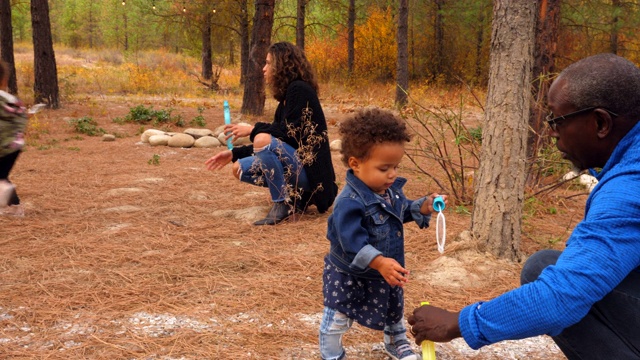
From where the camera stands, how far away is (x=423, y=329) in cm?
180

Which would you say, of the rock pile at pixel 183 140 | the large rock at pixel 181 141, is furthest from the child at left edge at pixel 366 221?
the large rock at pixel 181 141

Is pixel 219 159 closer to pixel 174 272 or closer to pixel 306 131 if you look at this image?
pixel 306 131

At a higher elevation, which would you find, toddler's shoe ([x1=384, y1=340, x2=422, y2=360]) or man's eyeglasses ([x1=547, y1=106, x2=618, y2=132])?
man's eyeglasses ([x1=547, y1=106, x2=618, y2=132])

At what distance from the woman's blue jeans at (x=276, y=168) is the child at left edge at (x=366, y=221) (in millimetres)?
2178

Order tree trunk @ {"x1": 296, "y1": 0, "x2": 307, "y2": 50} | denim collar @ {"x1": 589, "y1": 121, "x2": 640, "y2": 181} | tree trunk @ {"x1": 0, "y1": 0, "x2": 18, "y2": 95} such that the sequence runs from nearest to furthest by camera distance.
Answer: denim collar @ {"x1": 589, "y1": 121, "x2": 640, "y2": 181}, tree trunk @ {"x1": 0, "y1": 0, "x2": 18, "y2": 95}, tree trunk @ {"x1": 296, "y1": 0, "x2": 307, "y2": 50}

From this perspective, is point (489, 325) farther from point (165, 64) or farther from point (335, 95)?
point (165, 64)

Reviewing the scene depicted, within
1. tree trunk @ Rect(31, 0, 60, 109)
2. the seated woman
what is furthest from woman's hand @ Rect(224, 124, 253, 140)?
tree trunk @ Rect(31, 0, 60, 109)

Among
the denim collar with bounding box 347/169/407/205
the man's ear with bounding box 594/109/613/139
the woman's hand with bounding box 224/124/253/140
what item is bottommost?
the denim collar with bounding box 347/169/407/205

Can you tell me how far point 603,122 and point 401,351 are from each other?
4.41ft

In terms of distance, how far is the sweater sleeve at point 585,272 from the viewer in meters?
1.47

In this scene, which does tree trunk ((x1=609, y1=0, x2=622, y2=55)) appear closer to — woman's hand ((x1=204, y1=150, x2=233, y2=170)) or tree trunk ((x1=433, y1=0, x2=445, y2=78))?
tree trunk ((x1=433, y1=0, x2=445, y2=78))

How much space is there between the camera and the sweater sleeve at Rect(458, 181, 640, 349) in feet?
4.82

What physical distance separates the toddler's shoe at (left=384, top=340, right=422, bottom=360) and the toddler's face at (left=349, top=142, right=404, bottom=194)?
73cm

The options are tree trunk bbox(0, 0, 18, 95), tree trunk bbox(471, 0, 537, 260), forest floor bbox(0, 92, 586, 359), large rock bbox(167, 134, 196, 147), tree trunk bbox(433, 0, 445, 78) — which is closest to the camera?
forest floor bbox(0, 92, 586, 359)
